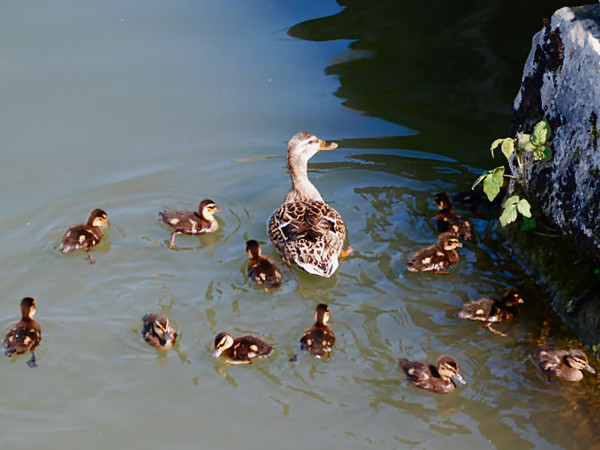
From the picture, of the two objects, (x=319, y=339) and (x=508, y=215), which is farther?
(x=508, y=215)

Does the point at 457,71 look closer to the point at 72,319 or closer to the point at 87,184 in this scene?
the point at 87,184

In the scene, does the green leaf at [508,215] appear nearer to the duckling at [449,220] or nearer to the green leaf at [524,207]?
the green leaf at [524,207]

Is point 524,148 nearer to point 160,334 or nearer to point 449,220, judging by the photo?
point 449,220

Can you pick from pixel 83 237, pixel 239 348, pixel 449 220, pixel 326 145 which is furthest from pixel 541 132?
pixel 83 237

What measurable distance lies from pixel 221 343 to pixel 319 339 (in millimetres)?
542

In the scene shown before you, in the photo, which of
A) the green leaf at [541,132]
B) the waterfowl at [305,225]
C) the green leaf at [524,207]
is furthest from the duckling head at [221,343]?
the green leaf at [541,132]

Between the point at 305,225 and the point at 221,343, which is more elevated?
the point at 305,225

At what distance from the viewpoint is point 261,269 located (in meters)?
5.31

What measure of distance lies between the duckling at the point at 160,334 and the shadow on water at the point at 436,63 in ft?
9.67

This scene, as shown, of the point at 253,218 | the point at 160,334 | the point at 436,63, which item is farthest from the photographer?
the point at 436,63

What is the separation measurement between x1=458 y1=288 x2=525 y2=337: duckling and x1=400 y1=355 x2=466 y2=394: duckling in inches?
20.7

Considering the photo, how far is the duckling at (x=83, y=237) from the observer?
5555 mm

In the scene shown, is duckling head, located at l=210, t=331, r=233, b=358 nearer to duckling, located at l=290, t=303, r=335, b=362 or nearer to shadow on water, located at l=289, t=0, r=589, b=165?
duckling, located at l=290, t=303, r=335, b=362

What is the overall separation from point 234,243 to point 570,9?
269 centimetres
